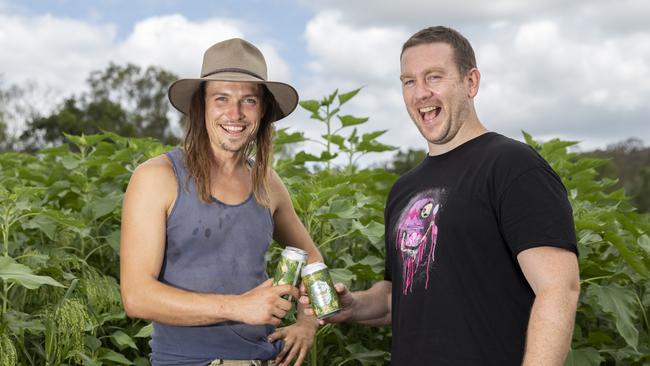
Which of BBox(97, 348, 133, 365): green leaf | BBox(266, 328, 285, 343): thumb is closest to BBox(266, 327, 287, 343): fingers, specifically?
BBox(266, 328, 285, 343): thumb

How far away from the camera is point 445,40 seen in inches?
120

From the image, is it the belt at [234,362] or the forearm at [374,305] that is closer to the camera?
the belt at [234,362]

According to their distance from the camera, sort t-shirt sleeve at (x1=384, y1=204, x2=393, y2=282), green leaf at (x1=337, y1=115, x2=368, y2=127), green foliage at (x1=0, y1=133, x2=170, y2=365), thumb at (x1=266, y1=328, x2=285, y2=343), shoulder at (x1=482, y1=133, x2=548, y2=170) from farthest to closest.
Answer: green leaf at (x1=337, y1=115, x2=368, y2=127), green foliage at (x1=0, y1=133, x2=170, y2=365), t-shirt sleeve at (x1=384, y1=204, x2=393, y2=282), thumb at (x1=266, y1=328, x2=285, y2=343), shoulder at (x1=482, y1=133, x2=548, y2=170)

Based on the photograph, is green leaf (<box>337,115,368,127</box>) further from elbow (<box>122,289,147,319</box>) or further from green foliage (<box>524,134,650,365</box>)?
elbow (<box>122,289,147,319</box>)

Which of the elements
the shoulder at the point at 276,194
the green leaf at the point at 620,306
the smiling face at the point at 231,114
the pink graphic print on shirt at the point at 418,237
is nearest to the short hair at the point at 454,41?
the pink graphic print on shirt at the point at 418,237

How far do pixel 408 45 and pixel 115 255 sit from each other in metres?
2.51

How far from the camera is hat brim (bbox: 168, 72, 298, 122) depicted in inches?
124

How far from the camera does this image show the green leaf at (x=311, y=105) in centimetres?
583

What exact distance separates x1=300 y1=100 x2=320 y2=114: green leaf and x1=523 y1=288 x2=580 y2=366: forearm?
3424 mm

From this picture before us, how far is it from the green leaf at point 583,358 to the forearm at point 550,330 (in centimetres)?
168

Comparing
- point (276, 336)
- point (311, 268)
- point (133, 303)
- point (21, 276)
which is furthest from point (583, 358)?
point (21, 276)

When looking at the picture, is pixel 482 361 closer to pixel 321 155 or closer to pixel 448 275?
pixel 448 275

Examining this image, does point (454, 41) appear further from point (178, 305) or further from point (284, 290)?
point (178, 305)

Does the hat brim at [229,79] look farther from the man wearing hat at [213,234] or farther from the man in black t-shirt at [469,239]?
the man in black t-shirt at [469,239]
